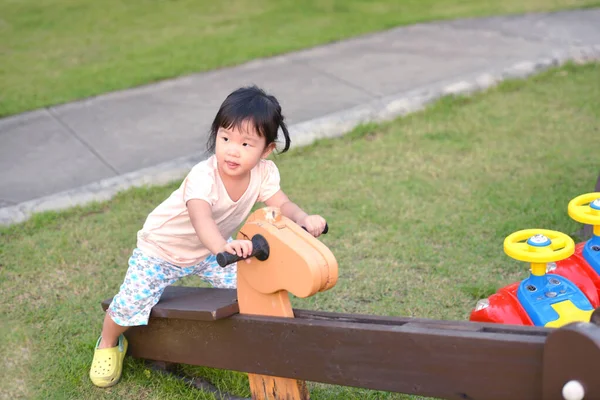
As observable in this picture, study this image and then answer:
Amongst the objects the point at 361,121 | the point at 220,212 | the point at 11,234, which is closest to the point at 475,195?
the point at 361,121

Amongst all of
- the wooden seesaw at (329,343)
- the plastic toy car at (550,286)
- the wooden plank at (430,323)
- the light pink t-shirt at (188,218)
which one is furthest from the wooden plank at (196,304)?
the plastic toy car at (550,286)

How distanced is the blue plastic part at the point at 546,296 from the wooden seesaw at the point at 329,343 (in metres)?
0.59

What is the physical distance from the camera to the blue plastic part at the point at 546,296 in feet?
9.29

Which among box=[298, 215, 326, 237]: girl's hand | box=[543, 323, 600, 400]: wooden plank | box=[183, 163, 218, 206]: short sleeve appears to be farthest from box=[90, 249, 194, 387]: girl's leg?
box=[543, 323, 600, 400]: wooden plank

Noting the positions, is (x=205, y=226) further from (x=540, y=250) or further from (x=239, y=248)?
(x=540, y=250)

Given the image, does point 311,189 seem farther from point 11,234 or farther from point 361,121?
point 11,234

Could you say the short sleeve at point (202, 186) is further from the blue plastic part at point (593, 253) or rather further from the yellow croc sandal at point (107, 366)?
the blue plastic part at point (593, 253)

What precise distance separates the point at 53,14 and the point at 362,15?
3392mm

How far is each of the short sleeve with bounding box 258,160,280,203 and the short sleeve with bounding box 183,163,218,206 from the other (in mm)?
240

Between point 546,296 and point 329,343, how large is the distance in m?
0.86

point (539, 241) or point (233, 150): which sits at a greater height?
point (233, 150)

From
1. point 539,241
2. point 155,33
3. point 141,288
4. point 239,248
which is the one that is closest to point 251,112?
point 239,248

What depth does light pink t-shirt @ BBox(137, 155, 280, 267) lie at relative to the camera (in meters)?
3.03

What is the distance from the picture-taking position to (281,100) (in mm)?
6246
